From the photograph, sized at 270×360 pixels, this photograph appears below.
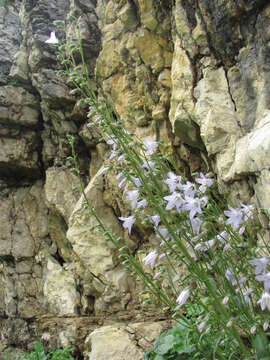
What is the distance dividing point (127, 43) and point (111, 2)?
1166mm

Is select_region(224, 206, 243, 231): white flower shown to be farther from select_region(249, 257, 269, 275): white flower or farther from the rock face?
the rock face

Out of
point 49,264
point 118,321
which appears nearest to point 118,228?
point 118,321

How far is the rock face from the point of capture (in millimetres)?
3930

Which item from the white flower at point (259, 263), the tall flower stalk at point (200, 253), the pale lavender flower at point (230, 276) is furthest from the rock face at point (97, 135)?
the white flower at point (259, 263)

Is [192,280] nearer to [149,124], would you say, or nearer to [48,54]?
[149,124]

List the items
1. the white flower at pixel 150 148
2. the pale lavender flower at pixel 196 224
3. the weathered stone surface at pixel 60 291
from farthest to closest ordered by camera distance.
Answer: the weathered stone surface at pixel 60 291 → the white flower at pixel 150 148 → the pale lavender flower at pixel 196 224

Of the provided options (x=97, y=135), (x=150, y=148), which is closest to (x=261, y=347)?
(x=150, y=148)

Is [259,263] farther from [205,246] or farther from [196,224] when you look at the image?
[196,224]

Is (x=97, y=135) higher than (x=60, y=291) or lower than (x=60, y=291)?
higher

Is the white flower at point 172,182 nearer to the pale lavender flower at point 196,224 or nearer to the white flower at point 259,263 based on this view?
the pale lavender flower at point 196,224

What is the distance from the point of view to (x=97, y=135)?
7.69 meters

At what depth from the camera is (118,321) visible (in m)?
6.07

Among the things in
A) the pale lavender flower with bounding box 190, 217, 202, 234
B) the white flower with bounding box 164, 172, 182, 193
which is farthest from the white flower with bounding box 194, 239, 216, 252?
the white flower with bounding box 164, 172, 182, 193

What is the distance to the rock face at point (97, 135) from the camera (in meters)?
3.93
